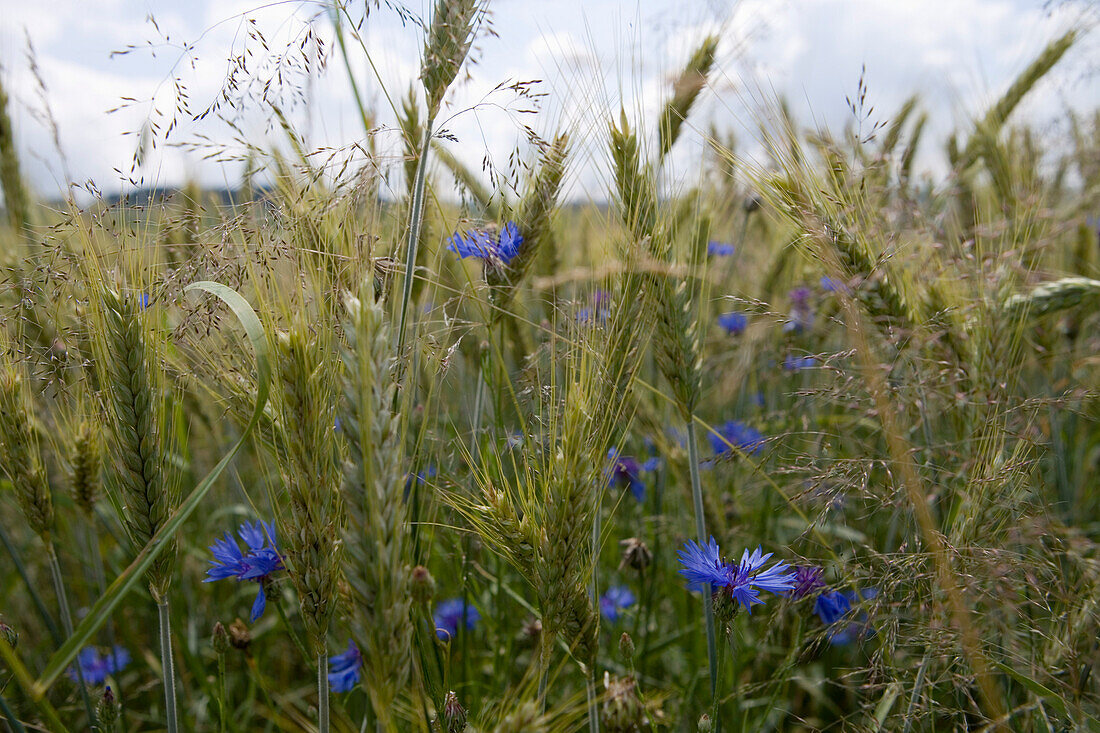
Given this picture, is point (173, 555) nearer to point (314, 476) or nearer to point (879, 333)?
point (314, 476)

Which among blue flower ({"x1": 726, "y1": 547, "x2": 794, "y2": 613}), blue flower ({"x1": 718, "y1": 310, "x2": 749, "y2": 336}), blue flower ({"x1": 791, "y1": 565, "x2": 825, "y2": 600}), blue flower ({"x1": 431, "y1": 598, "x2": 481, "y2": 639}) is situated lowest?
blue flower ({"x1": 431, "y1": 598, "x2": 481, "y2": 639})

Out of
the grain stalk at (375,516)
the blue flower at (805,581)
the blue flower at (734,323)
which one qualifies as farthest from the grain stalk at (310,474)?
the blue flower at (734,323)

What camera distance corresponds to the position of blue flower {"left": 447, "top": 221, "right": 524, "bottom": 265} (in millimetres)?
1453

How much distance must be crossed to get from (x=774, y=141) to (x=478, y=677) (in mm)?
1577

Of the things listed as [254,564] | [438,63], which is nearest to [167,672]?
[254,564]

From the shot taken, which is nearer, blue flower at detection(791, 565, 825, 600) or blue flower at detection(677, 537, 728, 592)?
blue flower at detection(677, 537, 728, 592)

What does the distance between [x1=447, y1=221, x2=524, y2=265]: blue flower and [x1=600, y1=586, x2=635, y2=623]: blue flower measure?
3.50ft

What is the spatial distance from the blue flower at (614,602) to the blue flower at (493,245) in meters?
1.07

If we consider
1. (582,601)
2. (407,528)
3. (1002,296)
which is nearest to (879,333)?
(1002,296)

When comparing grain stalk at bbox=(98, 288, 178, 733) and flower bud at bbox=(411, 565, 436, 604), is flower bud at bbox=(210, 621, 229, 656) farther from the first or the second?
flower bud at bbox=(411, 565, 436, 604)

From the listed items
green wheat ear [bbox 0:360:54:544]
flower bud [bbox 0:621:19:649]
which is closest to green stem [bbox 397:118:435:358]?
green wheat ear [bbox 0:360:54:544]

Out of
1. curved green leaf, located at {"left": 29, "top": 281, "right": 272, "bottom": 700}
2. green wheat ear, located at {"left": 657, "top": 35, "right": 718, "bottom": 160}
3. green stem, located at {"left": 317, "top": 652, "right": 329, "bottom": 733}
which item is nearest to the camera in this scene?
curved green leaf, located at {"left": 29, "top": 281, "right": 272, "bottom": 700}

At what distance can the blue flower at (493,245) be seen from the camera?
4.77 ft

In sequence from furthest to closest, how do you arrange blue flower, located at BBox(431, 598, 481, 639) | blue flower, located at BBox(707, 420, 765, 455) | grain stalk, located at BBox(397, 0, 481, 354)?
blue flower, located at BBox(707, 420, 765, 455)
blue flower, located at BBox(431, 598, 481, 639)
grain stalk, located at BBox(397, 0, 481, 354)
